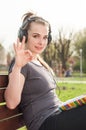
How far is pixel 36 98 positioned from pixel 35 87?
10cm

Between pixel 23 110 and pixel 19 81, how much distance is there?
1.58 feet

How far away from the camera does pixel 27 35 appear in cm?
420

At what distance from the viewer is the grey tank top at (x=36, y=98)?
3932 mm

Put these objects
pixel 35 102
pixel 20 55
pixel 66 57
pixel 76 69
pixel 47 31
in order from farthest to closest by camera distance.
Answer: pixel 76 69 < pixel 66 57 < pixel 47 31 < pixel 35 102 < pixel 20 55

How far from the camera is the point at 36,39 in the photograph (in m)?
4.20

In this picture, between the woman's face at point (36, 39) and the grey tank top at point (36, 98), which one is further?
the woman's face at point (36, 39)

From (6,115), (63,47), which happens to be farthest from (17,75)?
(63,47)

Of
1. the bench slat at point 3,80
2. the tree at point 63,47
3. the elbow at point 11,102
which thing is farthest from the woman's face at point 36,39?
the tree at point 63,47

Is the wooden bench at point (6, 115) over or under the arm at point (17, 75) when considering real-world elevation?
under

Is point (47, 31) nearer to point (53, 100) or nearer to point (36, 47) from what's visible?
point (36, 47)

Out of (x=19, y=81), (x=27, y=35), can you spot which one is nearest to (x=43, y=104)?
(x=19, y=81)

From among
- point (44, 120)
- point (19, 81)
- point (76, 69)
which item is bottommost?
point (76, 69)

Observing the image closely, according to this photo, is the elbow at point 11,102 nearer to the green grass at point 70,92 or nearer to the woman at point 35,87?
the woman at point 35,87

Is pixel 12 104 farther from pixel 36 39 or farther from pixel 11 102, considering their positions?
pixel 36 39
